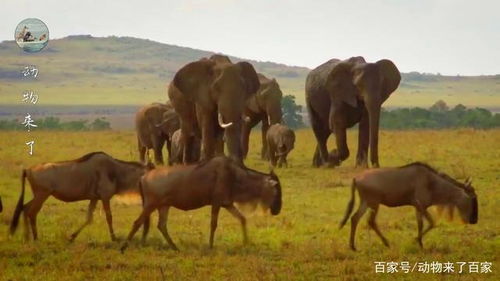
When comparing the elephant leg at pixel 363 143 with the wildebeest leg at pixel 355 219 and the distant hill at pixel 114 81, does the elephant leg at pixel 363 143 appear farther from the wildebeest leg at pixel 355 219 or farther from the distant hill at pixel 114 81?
the distant hill at pixel 114 81

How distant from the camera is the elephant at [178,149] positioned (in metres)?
22.3

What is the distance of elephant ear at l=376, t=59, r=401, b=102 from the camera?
23156 millimetres

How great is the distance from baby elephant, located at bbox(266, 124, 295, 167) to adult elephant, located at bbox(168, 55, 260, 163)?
10.3 ft

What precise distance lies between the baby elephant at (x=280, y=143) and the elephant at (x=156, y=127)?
273 centimetres

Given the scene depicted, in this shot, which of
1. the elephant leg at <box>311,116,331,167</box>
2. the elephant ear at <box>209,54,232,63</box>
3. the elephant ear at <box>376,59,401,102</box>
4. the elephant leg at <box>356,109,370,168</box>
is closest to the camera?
the elephant ear at <box>209,54,232,63</box>

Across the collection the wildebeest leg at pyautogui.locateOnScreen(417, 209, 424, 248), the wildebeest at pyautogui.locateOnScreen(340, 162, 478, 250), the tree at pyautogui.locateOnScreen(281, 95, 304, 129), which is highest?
the wildebeest at pyautogui.locateOnScreen(340, 162, 478, 250)

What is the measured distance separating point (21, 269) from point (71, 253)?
94cm

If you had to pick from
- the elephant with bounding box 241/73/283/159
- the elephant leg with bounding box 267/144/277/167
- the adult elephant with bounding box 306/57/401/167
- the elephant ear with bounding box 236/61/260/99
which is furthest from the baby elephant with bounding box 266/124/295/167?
the elephant ear with bounding box 236/61/260/99

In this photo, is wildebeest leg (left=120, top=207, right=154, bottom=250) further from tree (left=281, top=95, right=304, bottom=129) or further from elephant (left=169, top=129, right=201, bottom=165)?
tree (left=281, top=95, right=304, bottom=129)

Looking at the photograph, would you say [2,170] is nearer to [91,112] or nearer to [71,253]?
[71,253]

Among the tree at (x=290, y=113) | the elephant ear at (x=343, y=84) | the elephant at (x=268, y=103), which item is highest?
the elephant ear at (x=343, y=84)

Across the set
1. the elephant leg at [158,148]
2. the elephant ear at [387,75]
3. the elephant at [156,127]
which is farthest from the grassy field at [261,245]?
the elephant at [156,127]

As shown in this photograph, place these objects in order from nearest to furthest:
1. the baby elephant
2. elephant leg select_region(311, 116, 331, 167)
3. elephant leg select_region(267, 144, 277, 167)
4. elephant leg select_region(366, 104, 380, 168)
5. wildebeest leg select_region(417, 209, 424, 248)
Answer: wildebeest leg select_region(417, 209, 424, 248)
elephant leg select_region(366, 104, 380, 168)
the baby elephant
elephant leg select_region(267, 144, 277, 167)
elephant leg select_region(311, 116, 331, 167)

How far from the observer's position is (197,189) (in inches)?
467
